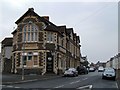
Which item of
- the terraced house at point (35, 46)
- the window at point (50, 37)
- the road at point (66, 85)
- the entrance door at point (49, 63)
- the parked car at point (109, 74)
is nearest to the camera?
the road at point (66, 85)

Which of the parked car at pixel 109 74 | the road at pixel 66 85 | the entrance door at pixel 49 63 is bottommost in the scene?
the road at pixel 66 85

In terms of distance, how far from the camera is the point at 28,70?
50.7 metres

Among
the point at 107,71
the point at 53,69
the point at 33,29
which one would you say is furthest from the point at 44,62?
the point at 107,71

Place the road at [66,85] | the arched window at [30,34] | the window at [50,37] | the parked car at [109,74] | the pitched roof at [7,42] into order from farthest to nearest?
the pitched roof at [7,42] < the window at [50,37] < the arched window at [30,34] < the parked car at [109,74] < the road at [66,85]

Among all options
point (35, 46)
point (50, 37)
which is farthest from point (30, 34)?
point (50, 37)

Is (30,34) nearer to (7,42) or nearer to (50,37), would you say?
(50,37)

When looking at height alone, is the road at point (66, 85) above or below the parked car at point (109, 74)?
below

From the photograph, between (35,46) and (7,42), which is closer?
(35,46)

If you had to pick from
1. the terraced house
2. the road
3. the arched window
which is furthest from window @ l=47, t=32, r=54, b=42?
the road

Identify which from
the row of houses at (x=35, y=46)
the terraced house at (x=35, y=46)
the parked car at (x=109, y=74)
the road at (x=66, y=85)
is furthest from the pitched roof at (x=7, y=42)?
the road at (x=66, y=85)

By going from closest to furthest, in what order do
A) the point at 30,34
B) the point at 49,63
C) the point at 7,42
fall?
the point at 49,63 < the point at 30,34 < the point at 7,42

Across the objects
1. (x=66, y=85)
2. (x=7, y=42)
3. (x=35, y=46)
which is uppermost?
(x=7, y=42)

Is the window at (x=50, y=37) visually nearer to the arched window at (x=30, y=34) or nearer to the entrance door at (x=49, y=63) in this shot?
the arched window at (x=30, y=34)

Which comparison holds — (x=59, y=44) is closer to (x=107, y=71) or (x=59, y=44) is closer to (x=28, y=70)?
(x=28, y=70)
